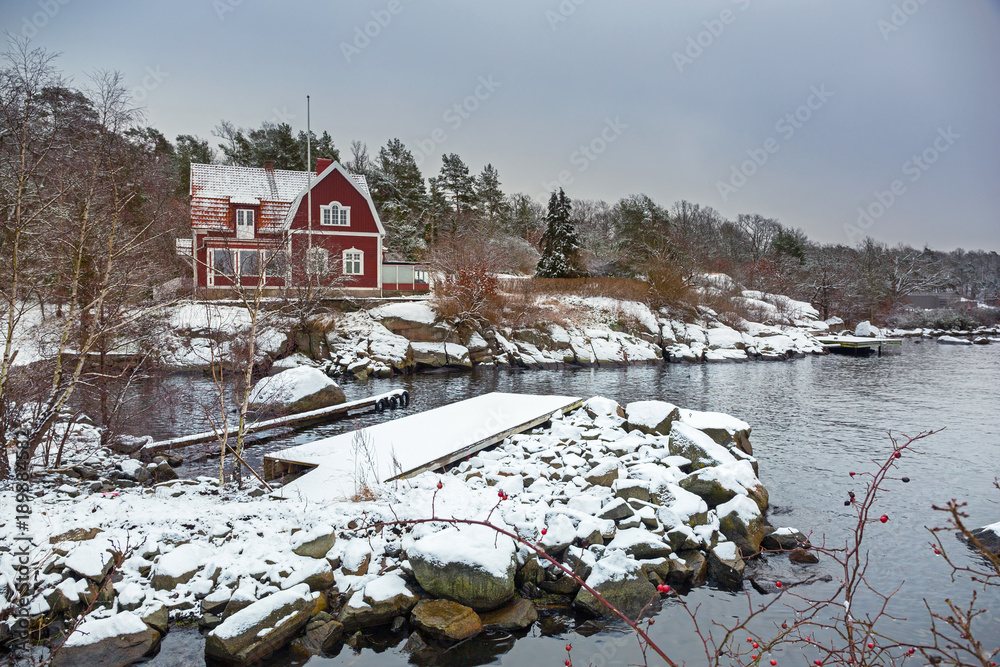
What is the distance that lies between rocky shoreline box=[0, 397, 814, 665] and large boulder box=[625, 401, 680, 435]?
201 cm

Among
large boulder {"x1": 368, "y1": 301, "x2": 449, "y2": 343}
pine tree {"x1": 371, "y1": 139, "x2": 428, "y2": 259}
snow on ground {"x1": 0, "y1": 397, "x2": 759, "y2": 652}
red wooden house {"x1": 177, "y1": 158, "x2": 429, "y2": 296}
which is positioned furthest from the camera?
pine tree {"x1": 371, "y1": 139, "x2": 428, "y2": 259}

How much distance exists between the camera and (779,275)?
166 ft

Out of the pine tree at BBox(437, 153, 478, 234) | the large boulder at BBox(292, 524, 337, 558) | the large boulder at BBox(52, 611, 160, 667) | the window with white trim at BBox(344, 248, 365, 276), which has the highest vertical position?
the pine tree at BBox(437, 153, 478, 234)

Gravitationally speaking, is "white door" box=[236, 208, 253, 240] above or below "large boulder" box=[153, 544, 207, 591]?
above

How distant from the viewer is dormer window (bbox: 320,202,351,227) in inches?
1283

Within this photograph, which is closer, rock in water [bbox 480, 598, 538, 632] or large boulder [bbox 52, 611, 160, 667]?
large boulder [bbox 52, 611, 160, 667]

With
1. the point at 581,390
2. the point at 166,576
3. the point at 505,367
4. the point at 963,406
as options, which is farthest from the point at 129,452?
the point at 963,406

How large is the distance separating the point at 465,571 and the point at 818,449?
9.77 m

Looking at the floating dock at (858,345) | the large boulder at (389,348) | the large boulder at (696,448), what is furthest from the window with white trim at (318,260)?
the floating dock at (858,345)

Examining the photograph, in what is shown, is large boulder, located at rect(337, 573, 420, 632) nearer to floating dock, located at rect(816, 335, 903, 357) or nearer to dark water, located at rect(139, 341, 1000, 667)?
dark water, located at rect(139, 341, 1000, 667)

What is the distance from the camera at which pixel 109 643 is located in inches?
218

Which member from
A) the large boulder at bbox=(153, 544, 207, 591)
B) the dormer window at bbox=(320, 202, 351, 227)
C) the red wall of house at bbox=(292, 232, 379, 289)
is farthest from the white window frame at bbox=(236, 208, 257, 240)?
the large boulder at bbox=(153, 544, 207, 591)

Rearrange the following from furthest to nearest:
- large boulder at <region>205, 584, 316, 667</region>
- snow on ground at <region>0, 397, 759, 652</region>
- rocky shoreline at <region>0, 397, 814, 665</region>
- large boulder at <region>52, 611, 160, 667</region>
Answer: snow on ground at <region>0, 397, 759, 652</region> < rocky shoreline at <region>0, 397, 814, 665</region> < large boulder at <region>205, 584, 316, 667</region> < large boulder at <region>52, 611, 160, 667</region>

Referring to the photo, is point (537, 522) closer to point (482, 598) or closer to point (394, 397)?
point (482, 598)
